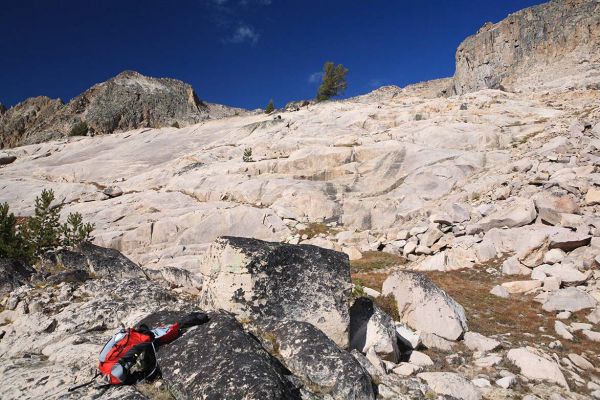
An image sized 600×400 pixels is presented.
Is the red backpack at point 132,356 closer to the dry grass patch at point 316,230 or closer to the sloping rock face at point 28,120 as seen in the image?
the dry grass patch at point 316,230

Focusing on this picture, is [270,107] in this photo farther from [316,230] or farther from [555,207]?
[555,207]

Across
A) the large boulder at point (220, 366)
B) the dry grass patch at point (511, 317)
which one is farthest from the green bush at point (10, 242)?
the dry grass patch at point (511, 317)

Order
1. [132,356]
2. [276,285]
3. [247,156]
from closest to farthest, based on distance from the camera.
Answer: [132,356] → [276,285] → [247,156]

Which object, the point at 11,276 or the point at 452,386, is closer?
the point at 452,386

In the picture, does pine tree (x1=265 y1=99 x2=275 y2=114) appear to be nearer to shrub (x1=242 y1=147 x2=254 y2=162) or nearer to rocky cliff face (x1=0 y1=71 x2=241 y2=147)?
rocky cliff face (x1=0 y1=71 x2=241 y2=147)

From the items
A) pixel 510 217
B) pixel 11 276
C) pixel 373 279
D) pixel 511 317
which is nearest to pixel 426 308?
pixel 511 317

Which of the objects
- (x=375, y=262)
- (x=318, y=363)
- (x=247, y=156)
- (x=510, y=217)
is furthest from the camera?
(x=247, y=156)

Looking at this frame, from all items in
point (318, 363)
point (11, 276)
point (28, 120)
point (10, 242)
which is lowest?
point (318, 363)

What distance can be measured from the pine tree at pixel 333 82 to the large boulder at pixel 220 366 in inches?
3567

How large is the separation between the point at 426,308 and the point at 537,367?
4.20 metres

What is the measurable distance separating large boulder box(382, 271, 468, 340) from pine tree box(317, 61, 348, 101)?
83.6 metres

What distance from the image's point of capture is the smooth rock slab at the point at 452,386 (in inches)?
381

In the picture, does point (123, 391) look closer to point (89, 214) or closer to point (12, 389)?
point (12, 389)

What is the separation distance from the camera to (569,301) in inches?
671
